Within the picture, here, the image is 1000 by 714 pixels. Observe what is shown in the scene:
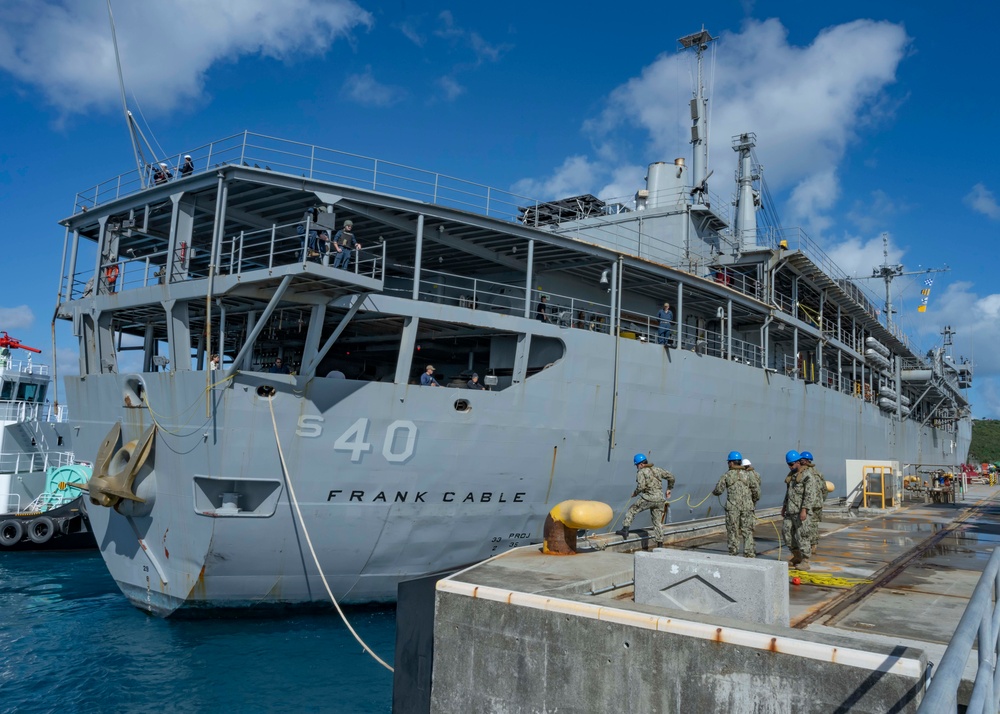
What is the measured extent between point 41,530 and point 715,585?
22.3 m

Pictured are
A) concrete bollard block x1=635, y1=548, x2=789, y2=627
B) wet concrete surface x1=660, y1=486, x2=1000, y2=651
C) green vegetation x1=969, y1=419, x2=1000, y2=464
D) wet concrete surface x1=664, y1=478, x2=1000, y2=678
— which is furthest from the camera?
green vegetation x1=969, y1=419, x2=1000, y2=464

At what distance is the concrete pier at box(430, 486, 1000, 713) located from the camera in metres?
4.83

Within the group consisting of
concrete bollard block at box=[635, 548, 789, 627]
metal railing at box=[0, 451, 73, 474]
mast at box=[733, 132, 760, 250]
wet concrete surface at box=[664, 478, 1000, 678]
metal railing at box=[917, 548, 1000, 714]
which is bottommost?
metal railing at box=[0, 451, 73, 474]

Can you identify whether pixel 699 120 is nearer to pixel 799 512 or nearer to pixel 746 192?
pixel 746 192

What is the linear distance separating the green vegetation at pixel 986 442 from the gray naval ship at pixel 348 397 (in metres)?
108

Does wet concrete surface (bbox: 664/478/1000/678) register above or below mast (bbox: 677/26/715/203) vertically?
below

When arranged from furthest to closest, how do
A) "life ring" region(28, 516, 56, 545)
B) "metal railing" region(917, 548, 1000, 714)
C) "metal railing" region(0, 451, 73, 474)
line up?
"metal railing" region(0, 451, 73, 474), "life ring" region(28, 516, 56, 545), "metal railing" region(917, 548, 1000, 714)

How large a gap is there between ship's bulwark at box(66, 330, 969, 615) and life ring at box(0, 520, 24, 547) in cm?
956

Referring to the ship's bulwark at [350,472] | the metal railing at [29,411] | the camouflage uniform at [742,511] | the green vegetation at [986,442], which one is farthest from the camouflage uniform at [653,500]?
the green vegetation at [986,442]

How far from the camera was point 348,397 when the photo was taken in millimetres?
11812

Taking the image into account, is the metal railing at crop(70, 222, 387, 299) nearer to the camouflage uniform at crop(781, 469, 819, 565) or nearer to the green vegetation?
the camouflage uniform at crop(781, 469, 819, 565)

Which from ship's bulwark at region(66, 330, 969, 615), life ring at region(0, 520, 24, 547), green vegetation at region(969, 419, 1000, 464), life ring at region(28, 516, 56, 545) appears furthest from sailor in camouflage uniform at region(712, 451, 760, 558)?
green vegetation at region(969, 419, 1000, 464)

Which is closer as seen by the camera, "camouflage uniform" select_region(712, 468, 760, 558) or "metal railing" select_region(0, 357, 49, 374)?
"camouflage uniform" select_region(712, 468, 760, 558)

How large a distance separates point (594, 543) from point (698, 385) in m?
7.67
